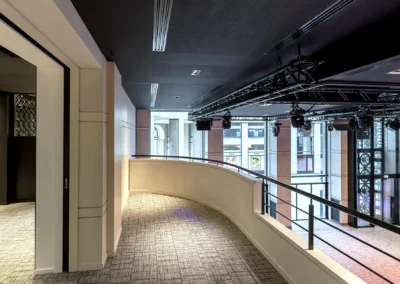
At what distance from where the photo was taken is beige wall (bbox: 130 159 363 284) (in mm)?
2467

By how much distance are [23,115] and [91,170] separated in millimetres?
4359

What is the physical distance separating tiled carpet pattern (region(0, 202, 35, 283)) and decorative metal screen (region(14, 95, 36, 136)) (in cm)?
173

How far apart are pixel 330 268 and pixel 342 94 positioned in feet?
15.2

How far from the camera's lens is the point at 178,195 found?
22.0ft

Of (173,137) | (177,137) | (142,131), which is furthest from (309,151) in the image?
(142,131)

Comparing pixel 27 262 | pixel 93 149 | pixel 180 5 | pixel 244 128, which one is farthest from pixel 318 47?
pixel 244 128

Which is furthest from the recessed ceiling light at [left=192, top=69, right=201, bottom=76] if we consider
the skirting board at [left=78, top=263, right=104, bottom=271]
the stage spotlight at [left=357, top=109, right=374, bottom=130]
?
the stage spotlight at [left=357, top=109, right=374, bottom=130]

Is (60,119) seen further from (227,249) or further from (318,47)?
(318,47)

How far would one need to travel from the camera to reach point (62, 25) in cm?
188

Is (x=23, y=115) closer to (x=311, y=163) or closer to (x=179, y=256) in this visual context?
(x=179, y=256)

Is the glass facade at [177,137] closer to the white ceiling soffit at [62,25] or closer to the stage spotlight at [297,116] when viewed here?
the stage spotlight at [297,116]

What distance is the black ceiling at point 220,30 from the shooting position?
2197 millimetres

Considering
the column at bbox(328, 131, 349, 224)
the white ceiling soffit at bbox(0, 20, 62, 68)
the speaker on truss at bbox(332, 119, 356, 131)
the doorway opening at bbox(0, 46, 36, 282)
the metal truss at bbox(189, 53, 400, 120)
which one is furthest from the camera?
the column at bbox(328, 131, 349, 224)

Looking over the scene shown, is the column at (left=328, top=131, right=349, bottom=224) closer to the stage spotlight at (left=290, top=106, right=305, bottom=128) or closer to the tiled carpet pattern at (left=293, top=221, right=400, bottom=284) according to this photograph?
the tiled carpet pattern at (left=293, top=221, right=400, bottom=284)
